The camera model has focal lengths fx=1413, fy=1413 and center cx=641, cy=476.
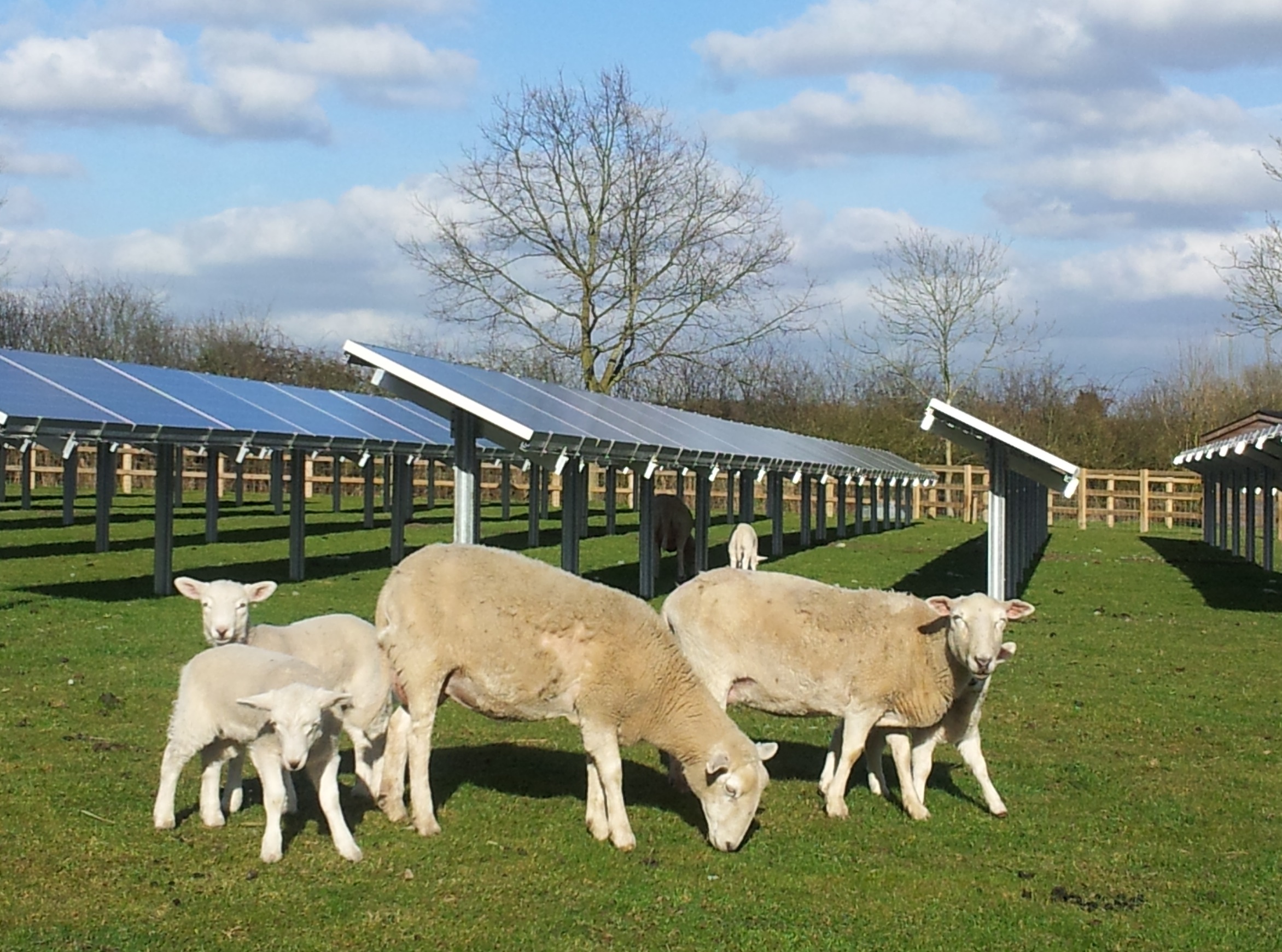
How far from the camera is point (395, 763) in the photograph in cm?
802

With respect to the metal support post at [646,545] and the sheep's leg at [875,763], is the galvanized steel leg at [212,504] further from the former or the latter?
the sheep's leg at [875,763]

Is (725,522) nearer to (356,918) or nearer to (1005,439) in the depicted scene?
(1005,439)

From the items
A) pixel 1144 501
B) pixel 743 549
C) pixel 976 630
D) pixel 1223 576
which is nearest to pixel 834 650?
pixel 976 630

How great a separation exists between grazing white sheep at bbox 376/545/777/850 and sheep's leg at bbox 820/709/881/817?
0.73m

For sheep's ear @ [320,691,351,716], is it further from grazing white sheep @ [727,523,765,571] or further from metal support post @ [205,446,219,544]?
metal support post @ [205,446,219,544]

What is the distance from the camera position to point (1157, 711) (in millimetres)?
12086

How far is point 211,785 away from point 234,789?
42 centimetres

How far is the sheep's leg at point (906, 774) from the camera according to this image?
842 centimetres

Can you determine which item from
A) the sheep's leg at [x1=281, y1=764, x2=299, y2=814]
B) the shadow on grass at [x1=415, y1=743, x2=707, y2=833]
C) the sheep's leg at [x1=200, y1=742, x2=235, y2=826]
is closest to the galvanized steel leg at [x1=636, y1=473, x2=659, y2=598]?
the shadow on grass at [x1=415, y1=743, x2=707, y2=833]

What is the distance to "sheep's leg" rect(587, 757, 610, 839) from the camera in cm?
780

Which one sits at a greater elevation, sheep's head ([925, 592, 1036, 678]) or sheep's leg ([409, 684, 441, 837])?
sheep's head ([925, 592, 1036, 678])

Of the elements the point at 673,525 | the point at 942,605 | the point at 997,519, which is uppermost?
the point at 997,519

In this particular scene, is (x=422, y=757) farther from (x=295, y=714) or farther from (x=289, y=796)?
(x=295, y=714)

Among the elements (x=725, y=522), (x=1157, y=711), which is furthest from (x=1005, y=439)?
(x=725, y=522)
